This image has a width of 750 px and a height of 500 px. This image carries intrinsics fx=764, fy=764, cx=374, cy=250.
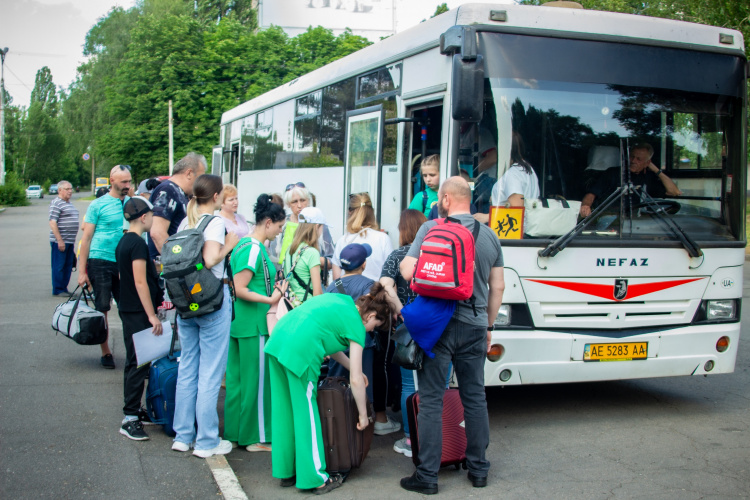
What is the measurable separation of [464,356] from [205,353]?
1.81 metres

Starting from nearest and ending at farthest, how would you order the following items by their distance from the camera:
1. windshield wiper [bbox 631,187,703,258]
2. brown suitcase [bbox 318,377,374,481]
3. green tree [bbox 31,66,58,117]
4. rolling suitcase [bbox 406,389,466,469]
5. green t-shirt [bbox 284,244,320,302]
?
brown suitcase [bbox 318,377,374,481], rolling suitcase [bbox 406,389,466,469], green t-shirt [bbox 284,244,320,302], windshield wiper [bbox 631,187,703,258], green tree [bbox 31,66,58,117]

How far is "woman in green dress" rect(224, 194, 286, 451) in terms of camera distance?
539 centimetres

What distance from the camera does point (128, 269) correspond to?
224 inches

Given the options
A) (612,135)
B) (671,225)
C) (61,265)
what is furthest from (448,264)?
(61,265)

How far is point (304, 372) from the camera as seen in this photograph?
15.0ft

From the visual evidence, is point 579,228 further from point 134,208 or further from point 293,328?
point 134,208

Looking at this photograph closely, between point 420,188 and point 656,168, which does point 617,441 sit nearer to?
point 656,168

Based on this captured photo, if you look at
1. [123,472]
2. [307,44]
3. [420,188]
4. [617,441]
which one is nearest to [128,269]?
[123,472]

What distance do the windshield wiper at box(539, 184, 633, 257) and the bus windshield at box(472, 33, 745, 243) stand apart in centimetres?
2

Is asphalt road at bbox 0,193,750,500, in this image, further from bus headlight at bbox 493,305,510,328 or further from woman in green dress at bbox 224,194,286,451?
bus headlight at bbox 493,305,510,328

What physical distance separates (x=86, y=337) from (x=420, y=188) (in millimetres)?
3532

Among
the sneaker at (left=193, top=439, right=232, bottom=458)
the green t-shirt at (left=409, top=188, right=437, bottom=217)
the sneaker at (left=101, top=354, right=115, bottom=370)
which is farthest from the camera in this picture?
the sneaker at (left=101, top=354, right=115, bottom=370)

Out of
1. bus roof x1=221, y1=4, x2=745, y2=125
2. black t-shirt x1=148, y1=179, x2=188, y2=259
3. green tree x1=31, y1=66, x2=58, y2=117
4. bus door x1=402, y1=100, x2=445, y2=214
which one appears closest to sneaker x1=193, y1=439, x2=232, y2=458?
black t-shirt x1=148, y1=179, x2=188, y2=259

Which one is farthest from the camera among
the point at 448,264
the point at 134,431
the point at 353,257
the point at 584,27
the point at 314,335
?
the point at 584,27
